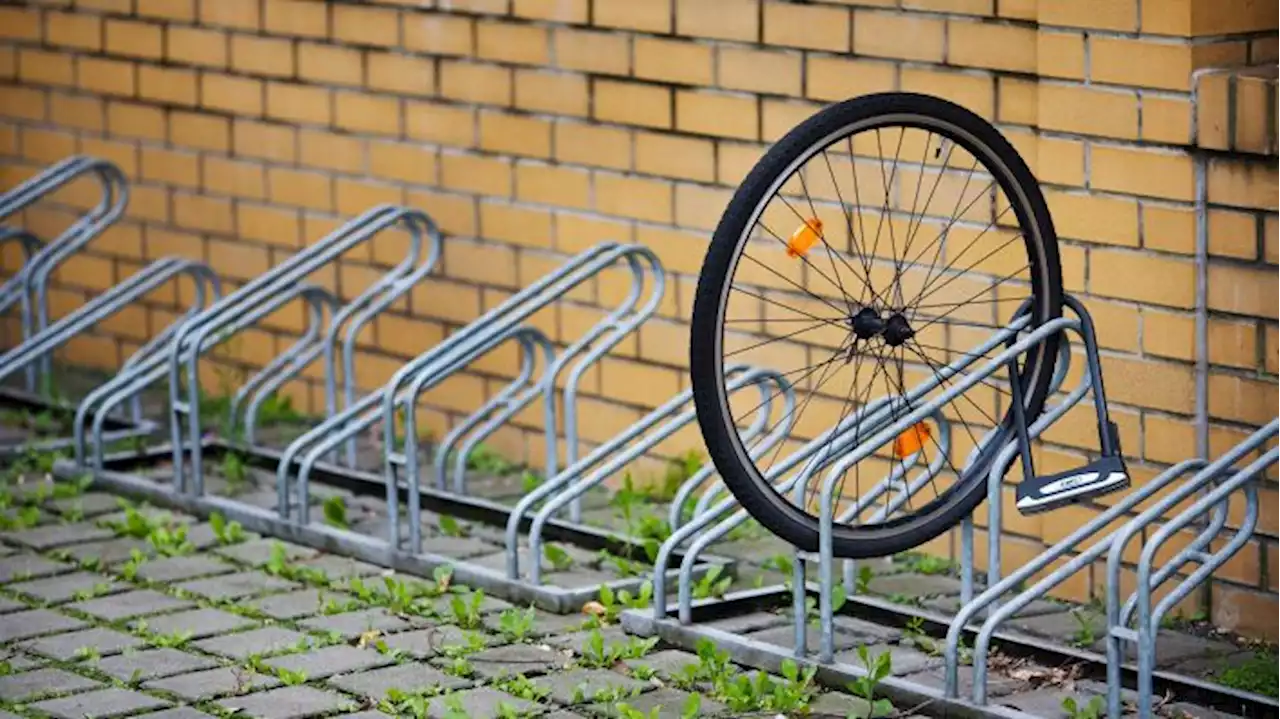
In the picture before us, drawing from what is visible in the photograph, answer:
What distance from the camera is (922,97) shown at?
228 inches

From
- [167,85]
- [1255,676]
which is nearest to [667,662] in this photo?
[1255,676]

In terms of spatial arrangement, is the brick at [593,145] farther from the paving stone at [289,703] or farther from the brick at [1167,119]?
the paving stone at [289,703]

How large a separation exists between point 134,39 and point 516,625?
395cm

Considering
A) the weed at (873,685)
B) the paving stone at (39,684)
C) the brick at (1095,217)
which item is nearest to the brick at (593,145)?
the brick at (1095,217)

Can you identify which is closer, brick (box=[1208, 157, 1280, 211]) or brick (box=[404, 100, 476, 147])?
brick (box=[1208, 157, 1280, 211])

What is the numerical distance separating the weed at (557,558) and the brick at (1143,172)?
1.76 meters

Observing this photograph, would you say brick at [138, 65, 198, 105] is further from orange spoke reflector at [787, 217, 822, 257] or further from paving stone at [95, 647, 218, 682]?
orange spoke reflector at [787, 217, 822, 257]

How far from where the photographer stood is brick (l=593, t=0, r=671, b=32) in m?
7.61

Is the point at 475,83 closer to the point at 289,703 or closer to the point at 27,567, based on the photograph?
the point at 27,567

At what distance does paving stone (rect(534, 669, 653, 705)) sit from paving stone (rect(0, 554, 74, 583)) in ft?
5.83

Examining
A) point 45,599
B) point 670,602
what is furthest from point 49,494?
point 670,602

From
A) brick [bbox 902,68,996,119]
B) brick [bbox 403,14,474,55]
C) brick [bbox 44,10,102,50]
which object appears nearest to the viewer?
brick [bbox 902,68,996,119]

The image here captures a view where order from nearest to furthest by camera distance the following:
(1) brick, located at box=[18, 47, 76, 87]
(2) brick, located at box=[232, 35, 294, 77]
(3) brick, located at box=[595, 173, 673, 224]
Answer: (3) brick, located at box=[595, 173, 673, 224]
(2) brick, located at box=[232, 35, 294, 77]
(1) brick, located at box=[18, 47, 76, 87]

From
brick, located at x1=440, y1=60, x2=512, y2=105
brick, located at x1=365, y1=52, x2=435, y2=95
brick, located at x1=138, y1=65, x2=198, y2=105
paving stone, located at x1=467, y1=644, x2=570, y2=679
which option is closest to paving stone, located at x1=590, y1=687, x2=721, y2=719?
paving stone, located at x1=467, y1=644, x2=570, y2=679
